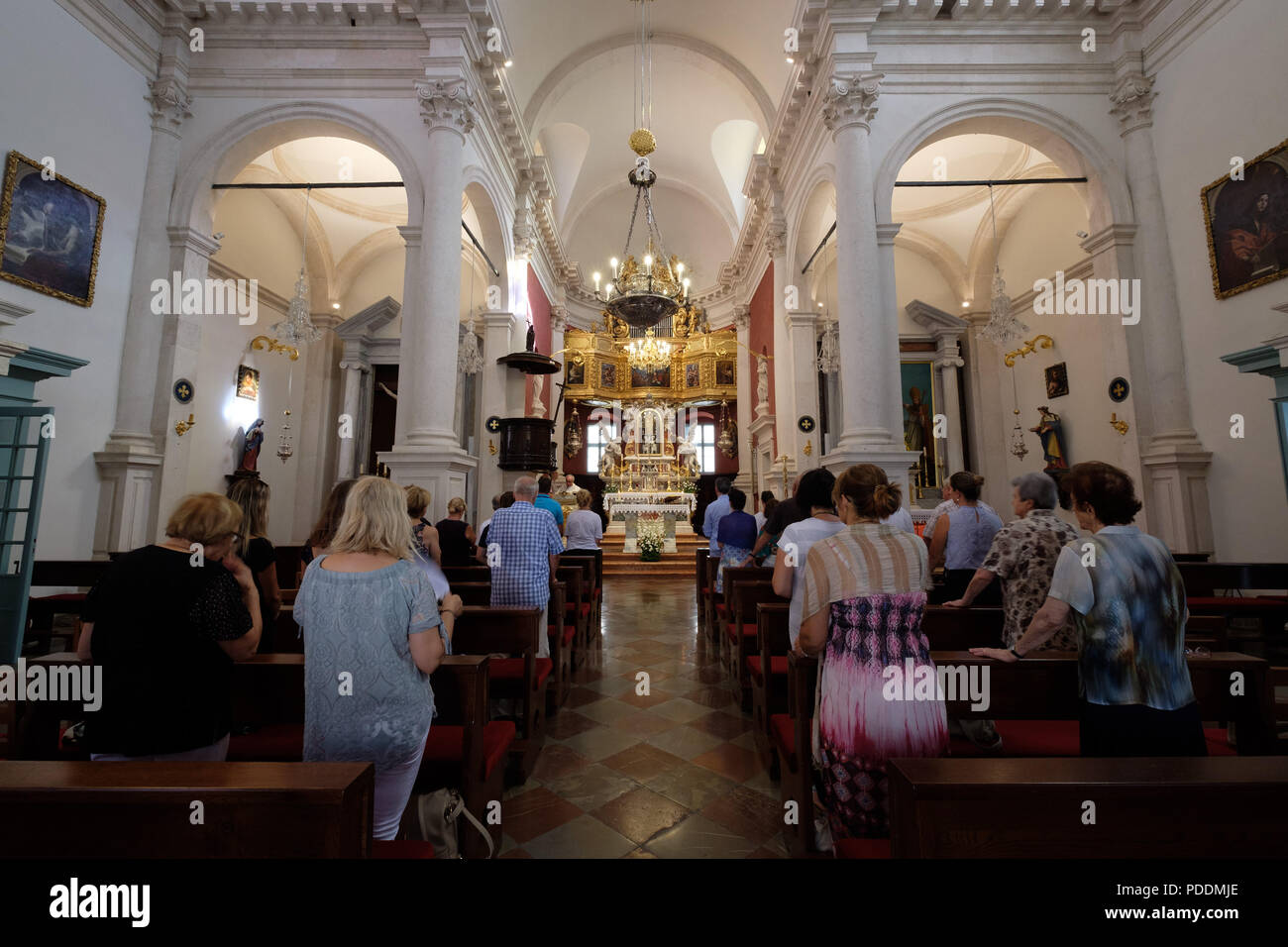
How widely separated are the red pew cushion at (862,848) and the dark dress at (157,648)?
5.71 feet

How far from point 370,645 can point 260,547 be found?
1.07 metres

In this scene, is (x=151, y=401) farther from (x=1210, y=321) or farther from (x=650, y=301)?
(x=1210, y=321)

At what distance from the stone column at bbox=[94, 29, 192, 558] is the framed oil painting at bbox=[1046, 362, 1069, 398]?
1202cm

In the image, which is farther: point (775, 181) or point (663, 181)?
point (663, 181)

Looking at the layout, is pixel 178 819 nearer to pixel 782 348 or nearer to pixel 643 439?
pixel 782 348

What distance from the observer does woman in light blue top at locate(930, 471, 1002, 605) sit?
3.25 meters

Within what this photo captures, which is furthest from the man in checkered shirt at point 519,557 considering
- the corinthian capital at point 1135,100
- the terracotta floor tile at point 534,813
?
the corinthian capital at point 1135,100

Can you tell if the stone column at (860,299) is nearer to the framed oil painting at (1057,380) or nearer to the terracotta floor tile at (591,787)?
the terracotta floor tile at (591,787)

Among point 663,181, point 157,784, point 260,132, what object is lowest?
point 157,784

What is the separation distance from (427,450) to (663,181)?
12354 millimetres

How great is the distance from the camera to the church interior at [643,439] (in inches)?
58.1

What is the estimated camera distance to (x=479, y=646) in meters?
2.64

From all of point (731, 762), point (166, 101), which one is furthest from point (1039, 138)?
point (166, 101)
